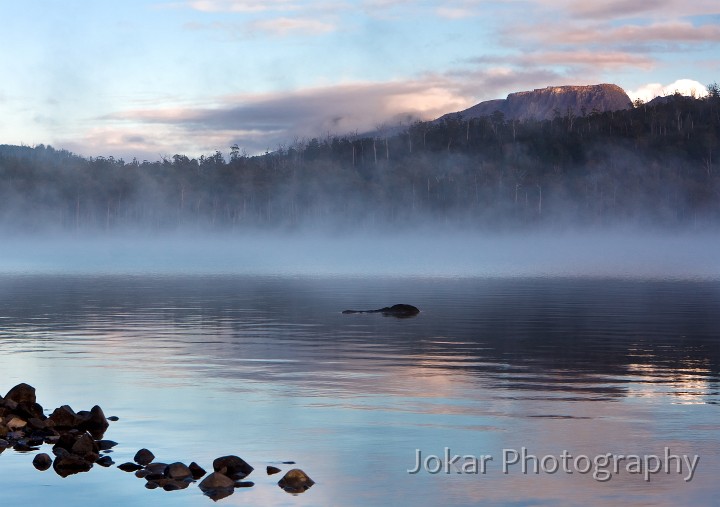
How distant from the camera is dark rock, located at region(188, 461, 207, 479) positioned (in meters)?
19.4

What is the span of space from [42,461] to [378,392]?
33.6 feet

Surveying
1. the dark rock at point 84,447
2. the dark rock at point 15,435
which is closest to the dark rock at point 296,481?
the dark rock at point 84,447

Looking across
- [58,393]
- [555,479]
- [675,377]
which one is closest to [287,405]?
[58,393]

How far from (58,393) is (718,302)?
4646 cm

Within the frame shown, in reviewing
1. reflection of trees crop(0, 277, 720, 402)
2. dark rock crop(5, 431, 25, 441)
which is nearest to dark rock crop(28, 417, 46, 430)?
dark rock crop(5, 431, 25, 441)

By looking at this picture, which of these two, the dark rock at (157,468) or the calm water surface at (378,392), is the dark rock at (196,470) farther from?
the calm water surface at (378,392)

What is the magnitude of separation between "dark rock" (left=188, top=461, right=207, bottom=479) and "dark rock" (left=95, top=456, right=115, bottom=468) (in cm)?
179

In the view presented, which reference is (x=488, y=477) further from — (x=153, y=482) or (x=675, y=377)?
(x=675, y=377)

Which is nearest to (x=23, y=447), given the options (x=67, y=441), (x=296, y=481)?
(x=67, y=441)

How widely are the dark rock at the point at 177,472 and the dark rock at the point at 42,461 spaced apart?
8.89 ft

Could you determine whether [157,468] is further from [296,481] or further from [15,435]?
[15,435]

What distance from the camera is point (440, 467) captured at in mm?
20000

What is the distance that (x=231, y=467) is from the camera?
19453mm

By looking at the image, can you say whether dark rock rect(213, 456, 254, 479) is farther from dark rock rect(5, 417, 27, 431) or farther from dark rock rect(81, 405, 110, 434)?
dark rock rect(5, 417, 27, 431)
